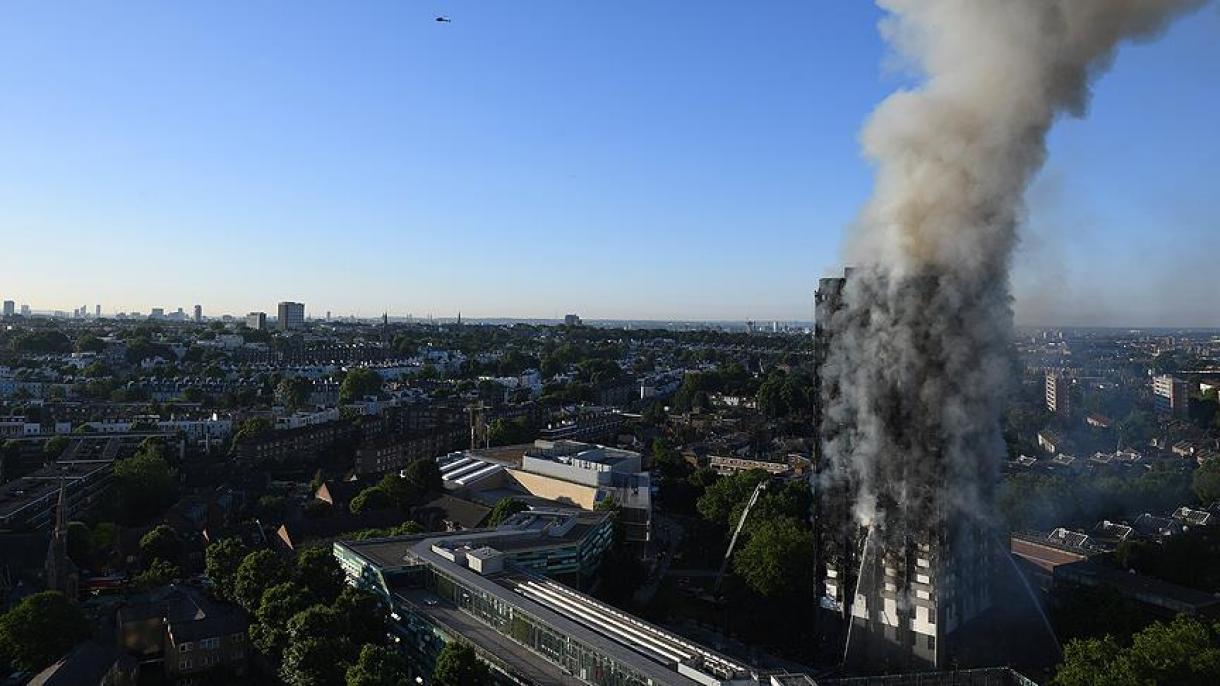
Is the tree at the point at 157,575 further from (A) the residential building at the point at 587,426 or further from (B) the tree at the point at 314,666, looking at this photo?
(A) the residential building at the point at 587,426

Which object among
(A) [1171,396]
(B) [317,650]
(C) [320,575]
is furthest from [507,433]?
(A) [1171,396]

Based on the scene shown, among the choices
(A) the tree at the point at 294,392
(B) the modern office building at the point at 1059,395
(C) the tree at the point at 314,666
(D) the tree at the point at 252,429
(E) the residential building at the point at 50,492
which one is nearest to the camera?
(C) the tree at the point at 314,666

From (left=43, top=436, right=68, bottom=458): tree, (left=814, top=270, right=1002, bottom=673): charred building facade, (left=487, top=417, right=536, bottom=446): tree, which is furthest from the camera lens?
(left=487, top=417, right=536, bottom=446): tree

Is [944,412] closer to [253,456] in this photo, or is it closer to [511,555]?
[511,555]

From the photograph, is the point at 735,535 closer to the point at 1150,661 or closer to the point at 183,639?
the point at 1150,661

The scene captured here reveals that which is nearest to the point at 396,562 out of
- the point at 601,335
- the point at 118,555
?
the point at 118,555

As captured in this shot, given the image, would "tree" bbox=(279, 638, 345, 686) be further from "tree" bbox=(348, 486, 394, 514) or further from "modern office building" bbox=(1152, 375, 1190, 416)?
"modern office building" bbox=(1152, 375, 1190, 416)

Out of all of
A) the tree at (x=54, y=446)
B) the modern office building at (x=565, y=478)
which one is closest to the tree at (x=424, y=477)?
the modern office building at (x=565, y=478)

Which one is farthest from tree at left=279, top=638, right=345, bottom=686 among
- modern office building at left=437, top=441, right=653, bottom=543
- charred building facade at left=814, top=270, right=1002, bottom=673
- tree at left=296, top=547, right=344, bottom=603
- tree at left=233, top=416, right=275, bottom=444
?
tree at left=233, top=416, right=275, bottom=444
